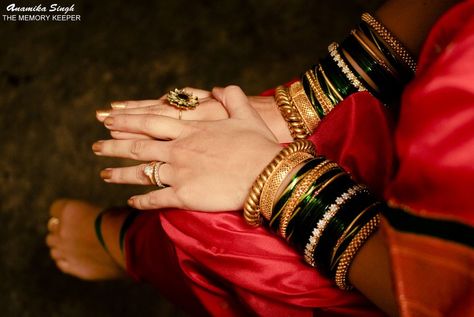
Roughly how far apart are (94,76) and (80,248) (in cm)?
57

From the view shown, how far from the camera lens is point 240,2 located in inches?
58.1

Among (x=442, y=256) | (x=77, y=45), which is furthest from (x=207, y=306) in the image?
(x=77, y=45)

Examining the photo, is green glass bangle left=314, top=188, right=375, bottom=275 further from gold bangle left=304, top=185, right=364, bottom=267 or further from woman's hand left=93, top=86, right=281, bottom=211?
woman's hand left=93, top=86, right=281, bottom=211

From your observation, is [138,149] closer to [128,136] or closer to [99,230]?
[128,136]

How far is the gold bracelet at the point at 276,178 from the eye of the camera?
558 mm

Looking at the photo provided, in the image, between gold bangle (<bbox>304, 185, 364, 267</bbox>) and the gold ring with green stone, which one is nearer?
gold bangle (<bbox>304, 185, 364, 267</bbox>)

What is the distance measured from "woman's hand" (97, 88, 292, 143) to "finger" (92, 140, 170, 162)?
0.02 metres

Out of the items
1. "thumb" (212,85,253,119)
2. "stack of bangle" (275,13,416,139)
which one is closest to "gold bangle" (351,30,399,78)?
"stack of bangle" (275,13,416,139)

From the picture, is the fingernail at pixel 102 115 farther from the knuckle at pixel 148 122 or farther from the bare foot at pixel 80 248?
the bare foot at pixel 80 248

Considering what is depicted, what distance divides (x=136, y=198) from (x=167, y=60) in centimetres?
83

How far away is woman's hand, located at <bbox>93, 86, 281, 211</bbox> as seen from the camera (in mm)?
594

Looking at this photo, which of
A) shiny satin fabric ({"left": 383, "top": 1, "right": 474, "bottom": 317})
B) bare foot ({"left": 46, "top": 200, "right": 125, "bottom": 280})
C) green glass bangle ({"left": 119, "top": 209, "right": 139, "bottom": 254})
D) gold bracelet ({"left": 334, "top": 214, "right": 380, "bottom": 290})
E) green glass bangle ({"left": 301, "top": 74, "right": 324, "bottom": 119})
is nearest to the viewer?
shiny satin fabric ({"left": 383, "top": 1, "right": 474, "bottom": 317})

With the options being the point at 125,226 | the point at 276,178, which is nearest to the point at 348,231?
the point at 276,178

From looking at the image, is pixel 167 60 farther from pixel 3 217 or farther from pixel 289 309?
pixel 289 309
